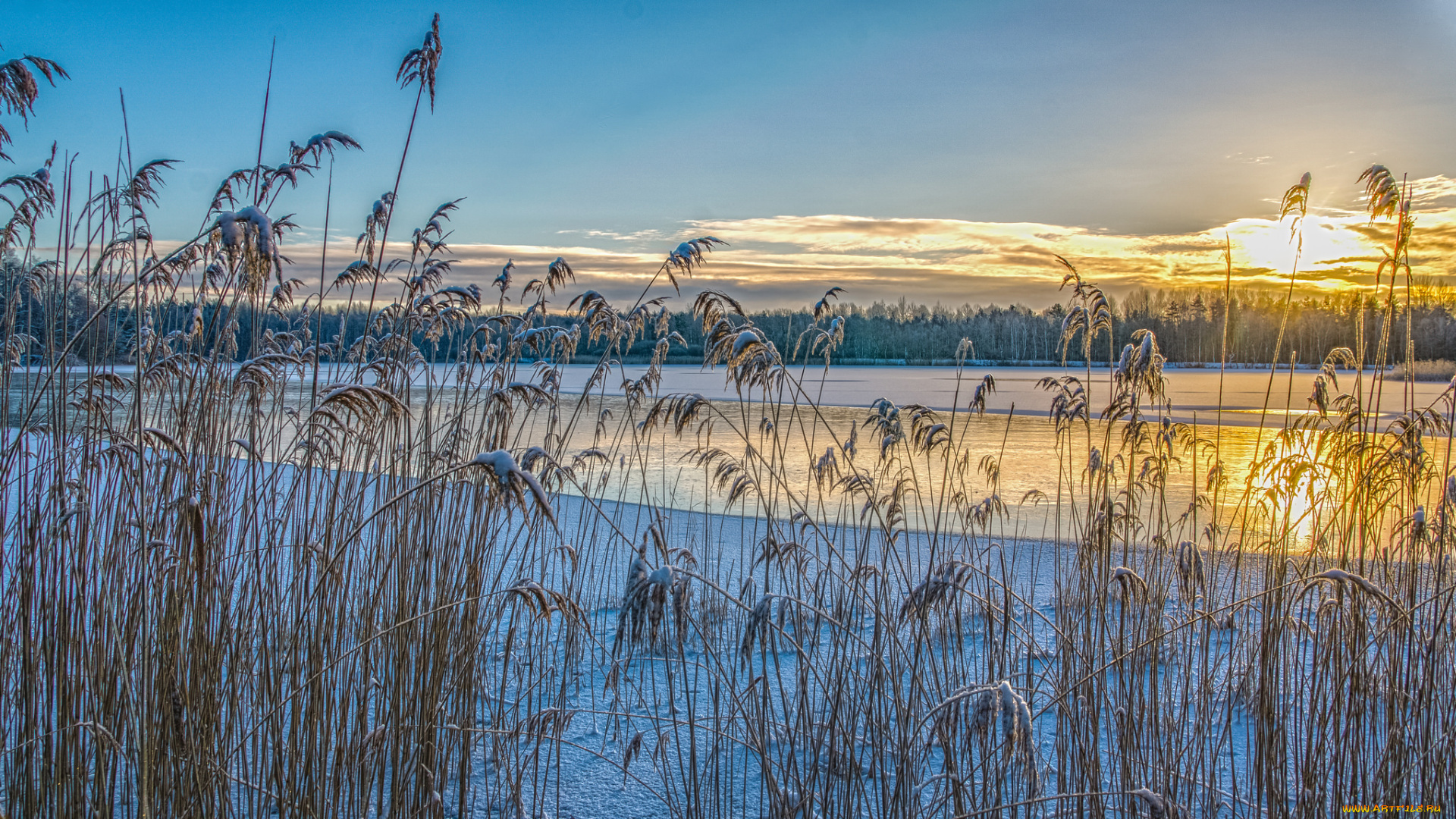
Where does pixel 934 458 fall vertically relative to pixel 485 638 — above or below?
below

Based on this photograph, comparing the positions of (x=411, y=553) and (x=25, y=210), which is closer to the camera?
(x=411, y=553)

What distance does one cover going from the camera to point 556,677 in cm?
400

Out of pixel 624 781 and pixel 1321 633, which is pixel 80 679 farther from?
pixel 1321 633

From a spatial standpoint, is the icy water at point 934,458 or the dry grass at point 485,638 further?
the icy water at point 934,458

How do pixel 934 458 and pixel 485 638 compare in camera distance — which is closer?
pixel 485 638

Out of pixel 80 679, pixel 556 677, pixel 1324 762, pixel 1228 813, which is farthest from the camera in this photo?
pixel 556 677

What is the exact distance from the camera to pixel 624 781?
9.40 ft

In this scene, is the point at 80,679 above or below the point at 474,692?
above

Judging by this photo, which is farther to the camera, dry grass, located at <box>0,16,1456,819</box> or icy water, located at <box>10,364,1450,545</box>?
icy water, located at <box>10,364,1450,545</box>

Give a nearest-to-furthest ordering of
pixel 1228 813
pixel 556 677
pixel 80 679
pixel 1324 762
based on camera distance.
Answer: pixel 80 679 < pixel 1324 762 < pixel 1228 813 < pixel 556 677

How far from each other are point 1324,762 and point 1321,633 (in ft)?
1.54

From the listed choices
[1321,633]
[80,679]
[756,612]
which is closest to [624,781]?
[756,612]

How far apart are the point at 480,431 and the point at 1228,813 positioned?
10.0 ft

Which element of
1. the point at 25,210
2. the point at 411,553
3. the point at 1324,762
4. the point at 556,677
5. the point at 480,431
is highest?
the point at 25,210
